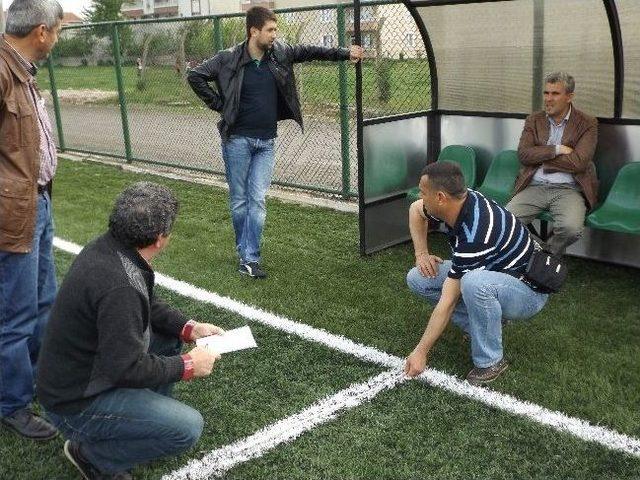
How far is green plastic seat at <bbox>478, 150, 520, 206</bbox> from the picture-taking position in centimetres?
601

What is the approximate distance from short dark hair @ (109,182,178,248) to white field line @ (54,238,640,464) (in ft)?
6.06

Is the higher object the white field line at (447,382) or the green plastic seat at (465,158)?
the green plastic seat at (465,158)

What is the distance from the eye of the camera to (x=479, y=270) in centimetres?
372

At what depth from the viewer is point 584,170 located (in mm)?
5332

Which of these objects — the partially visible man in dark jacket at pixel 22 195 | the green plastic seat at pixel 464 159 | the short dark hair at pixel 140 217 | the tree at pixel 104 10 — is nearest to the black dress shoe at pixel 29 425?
the partially visible man in dark jacket at pixel 22 195

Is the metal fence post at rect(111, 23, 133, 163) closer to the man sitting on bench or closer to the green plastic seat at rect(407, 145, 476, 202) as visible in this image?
the green plastic seat at rect(407, 145, 476, 202)

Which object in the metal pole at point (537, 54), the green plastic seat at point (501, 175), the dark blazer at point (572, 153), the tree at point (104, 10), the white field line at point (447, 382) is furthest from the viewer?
the tree at point (104, 10)

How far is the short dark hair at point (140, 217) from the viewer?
8.65ft

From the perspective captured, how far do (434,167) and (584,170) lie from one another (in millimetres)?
2250

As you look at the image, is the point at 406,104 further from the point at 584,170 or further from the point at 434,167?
the point at 434,167

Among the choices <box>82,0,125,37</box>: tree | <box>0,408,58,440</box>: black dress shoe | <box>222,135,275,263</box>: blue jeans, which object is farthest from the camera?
<box>82,0,125,37</box>: tree

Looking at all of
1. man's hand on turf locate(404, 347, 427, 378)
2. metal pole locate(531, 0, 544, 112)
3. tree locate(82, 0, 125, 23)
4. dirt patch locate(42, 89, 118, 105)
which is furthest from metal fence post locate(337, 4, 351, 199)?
tree locate(82, 0, 125, 23)

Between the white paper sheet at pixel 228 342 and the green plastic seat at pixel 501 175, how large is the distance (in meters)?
3.44

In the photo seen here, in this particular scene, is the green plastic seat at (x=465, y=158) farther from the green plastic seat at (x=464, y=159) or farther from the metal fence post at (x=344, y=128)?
the metal fence post at (x=344, y=128)
